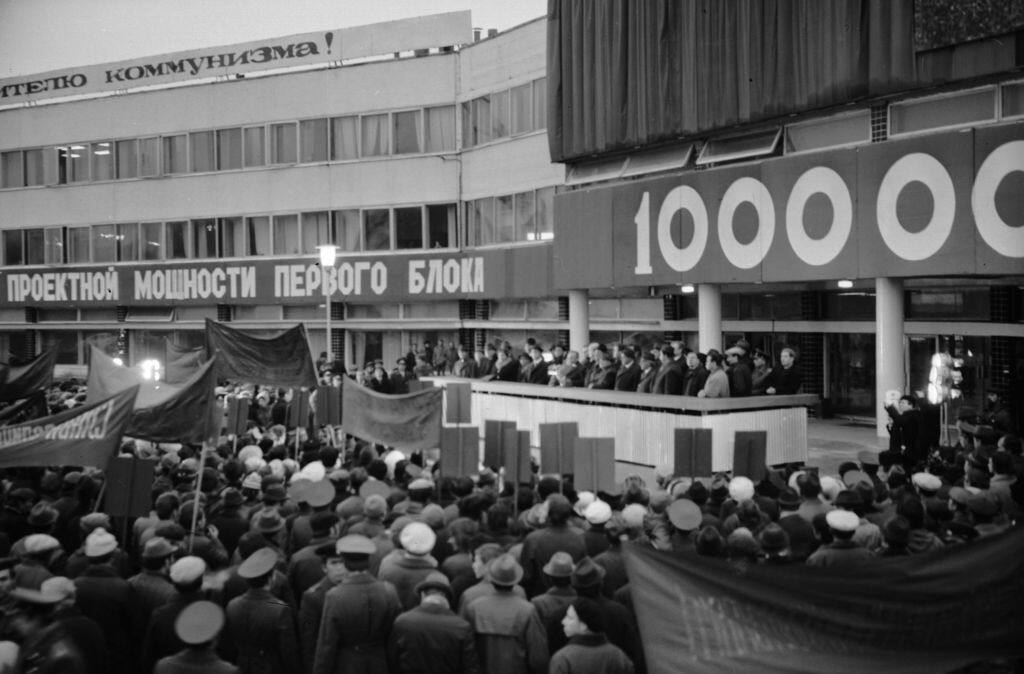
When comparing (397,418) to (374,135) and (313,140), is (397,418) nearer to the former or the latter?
(374,135)

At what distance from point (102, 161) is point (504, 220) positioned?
1811cm

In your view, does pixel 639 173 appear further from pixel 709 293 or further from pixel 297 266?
pixel 297 266

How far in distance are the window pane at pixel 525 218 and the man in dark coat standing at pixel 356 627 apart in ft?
75.2

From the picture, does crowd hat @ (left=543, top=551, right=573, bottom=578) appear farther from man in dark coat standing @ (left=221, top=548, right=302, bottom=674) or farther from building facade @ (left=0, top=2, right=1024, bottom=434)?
building facade @ (left=0, top=2, right=1024, bottom=434)

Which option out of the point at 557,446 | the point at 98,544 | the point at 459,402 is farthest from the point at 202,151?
the point at 98,544

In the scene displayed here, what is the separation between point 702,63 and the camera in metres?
20.2

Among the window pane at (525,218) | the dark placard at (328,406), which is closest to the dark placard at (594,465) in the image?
the dark placard at (328,406)

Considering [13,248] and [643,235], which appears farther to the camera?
[13,248]

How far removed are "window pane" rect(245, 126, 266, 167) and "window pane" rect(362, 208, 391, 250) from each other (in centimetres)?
479

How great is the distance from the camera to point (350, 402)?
516 inches

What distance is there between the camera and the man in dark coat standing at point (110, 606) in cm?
692

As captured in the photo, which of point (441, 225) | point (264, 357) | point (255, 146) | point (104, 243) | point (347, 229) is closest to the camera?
point (264, 357)

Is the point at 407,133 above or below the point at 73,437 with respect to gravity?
above

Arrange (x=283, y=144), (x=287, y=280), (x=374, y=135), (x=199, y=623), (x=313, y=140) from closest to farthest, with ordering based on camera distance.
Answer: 1. (x=199, y=623)
2. (x=374, y=135)
3. (x=313, y=140)
4. (x=287, y=280)
5. (x=283, y=144)
